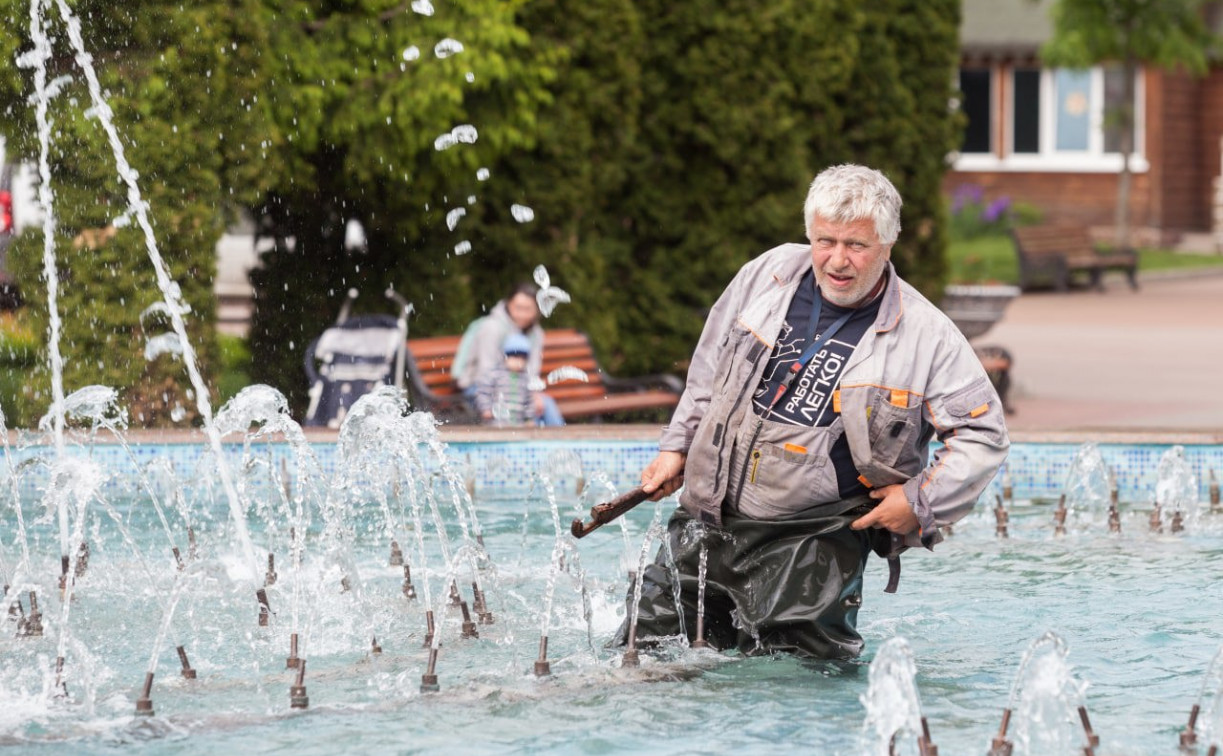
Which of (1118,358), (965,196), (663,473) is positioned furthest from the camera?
(965,196)

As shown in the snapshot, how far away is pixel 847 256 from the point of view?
4770mm

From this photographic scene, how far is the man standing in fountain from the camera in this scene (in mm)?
4801

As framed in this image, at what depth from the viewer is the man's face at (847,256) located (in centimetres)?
Answer: 475

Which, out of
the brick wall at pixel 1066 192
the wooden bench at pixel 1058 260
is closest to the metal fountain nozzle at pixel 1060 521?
the wooden bench at pixel 1058 260

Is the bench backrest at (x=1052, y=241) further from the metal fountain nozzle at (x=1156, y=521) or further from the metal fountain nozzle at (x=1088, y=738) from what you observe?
the metal fountain nozzle at (x=1088, y=738)

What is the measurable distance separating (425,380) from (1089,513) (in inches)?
147

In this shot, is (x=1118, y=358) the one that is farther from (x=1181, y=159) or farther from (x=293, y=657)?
(x=1181, y=159)

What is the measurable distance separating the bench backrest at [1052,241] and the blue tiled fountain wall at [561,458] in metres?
15.5

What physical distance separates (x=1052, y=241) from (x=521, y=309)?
15.5 metres

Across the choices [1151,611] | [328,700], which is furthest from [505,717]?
[1151,611]

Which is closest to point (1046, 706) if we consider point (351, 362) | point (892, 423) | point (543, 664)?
point (892, 423)

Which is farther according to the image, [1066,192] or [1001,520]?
[1066,192]

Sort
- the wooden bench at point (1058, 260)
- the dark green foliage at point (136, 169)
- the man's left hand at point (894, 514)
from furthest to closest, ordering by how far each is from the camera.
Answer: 1. the wooden bench at point (1058, 260)
2. the dark green foliage at point (136, 169)
3. the man's left hand at point (894, 514)

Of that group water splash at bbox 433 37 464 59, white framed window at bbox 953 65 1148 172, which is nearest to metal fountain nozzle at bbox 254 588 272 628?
water splash at bbox 433 37 464 59
